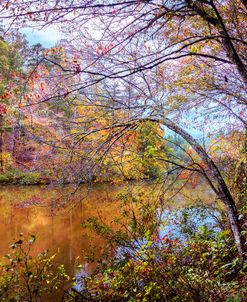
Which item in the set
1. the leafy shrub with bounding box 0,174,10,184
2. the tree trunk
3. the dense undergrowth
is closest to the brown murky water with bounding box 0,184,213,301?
the dense undergrowth

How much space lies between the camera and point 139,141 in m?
5.82

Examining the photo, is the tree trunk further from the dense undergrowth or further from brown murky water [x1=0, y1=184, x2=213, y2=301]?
brown murky water [x1=0, y1=184, x2=213, y2=301]

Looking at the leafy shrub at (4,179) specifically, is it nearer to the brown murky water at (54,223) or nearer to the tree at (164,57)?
the brown murky water at (54,223)

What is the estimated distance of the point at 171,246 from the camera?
15.8 ft

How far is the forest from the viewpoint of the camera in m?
2.74

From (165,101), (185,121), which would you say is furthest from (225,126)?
(165,101)

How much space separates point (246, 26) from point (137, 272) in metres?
3.88

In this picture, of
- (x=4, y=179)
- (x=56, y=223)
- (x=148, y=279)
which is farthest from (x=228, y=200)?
(x=4, y=179)

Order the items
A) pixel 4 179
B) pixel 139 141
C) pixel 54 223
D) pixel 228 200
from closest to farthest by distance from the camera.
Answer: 1. pixel 228 200
2. pixel 139 141
3. pixel 54 223
4. pixel 4 179

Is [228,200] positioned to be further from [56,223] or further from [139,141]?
[56,223]

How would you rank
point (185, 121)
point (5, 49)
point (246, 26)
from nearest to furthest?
point (246, 26) < point (185, 121) < point (5, 49)

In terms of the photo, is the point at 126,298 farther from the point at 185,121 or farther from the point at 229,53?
the point at 185,121

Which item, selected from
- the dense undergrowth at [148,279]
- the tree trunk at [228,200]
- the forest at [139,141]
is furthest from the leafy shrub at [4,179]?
the tree trunk at [228,200]

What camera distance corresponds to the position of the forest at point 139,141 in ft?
9.00
